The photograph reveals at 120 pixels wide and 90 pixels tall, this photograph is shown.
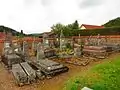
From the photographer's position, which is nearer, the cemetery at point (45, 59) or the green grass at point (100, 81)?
the green grass at point (100, 81)

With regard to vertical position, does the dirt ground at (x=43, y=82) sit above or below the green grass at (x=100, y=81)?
below

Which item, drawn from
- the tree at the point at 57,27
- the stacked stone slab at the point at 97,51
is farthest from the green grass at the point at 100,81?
the tree at the point at 57,27

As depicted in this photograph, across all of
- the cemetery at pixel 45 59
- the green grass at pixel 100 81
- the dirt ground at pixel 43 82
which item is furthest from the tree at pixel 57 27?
the green grass at pixel 100 81

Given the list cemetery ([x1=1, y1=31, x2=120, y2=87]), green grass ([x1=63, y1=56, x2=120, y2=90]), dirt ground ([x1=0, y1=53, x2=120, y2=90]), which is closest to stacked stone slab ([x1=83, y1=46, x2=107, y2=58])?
cemetery ([x1=1, y1=31, x2=120, y2=87])

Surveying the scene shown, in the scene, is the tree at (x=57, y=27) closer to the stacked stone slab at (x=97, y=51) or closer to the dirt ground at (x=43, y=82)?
the stacked stone slab at (x=97, y=51)

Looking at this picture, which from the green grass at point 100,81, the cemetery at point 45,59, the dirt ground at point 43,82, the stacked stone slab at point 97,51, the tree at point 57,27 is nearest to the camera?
the green grass at point 100,81

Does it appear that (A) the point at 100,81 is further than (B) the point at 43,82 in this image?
No

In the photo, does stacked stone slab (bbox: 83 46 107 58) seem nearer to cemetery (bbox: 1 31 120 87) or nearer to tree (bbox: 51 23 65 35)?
cemetery (bbox: 1 31 120 87)

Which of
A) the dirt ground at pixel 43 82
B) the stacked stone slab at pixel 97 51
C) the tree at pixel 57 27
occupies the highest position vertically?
the tree at pixel 57 27

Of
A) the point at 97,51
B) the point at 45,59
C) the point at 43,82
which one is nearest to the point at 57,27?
the point at 97,51

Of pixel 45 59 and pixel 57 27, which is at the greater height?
pixel 57 27

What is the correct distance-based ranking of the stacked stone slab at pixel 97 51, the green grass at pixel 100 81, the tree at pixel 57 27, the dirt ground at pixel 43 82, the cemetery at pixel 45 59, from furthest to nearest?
the tree at pixel 57 27 → the stacked stone slab at pixel 97 51 → the cemetery at pixel 45 59 → the dirt ground at pixel 43 82 → the green grass at pixel 100 81

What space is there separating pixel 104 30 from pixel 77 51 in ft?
55.8

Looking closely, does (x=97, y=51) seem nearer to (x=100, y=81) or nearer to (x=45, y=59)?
(x=45, y=59)
